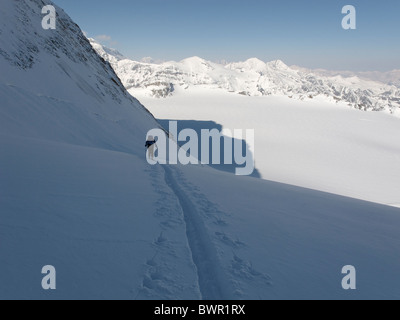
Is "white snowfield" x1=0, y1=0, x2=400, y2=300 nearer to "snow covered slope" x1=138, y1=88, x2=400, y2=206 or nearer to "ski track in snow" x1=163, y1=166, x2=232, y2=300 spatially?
"ski track in snow" x1=163, y1=166, x2=232, y2=300

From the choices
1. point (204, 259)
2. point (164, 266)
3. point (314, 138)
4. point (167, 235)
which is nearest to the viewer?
point (164, 266)

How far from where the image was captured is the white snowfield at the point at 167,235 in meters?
4.30

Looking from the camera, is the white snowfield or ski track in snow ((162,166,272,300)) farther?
ski track in snow ((162,166,272,300))

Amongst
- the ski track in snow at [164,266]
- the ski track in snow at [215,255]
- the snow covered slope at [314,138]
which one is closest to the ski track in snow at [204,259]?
the ski track in snow at [215,255]

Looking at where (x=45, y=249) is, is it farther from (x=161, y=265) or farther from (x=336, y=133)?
(x=336, y=133)

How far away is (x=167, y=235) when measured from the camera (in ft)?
20.0

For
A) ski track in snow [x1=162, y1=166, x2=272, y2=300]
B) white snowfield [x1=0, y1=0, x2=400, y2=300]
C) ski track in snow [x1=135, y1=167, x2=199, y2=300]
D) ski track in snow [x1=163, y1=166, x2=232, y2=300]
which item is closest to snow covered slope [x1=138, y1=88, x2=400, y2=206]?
white snowfield [x1=0, y1=0, x2=400, y2=300]

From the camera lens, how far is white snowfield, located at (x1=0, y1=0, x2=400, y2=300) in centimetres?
430

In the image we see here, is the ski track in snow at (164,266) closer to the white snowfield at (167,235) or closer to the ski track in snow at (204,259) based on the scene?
the white snowfield at (167,235)

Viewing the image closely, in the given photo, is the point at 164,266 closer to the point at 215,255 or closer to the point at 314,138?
the point at 215,255

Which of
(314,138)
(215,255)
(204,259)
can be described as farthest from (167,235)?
(314,138)

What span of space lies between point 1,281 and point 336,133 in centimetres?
7027

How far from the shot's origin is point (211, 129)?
6266 cm
